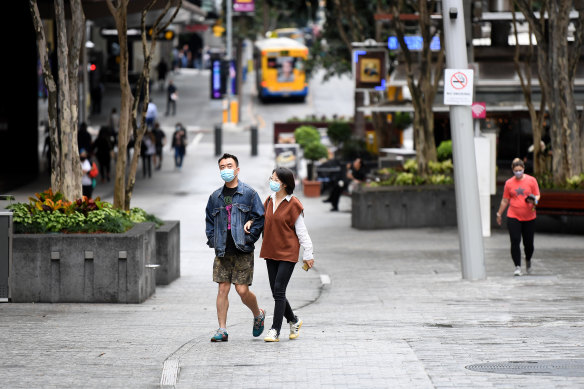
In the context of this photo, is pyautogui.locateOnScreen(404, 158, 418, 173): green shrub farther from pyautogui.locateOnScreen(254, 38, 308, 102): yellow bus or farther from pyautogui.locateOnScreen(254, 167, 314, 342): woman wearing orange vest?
pyautogui.locateOnScreen(254, 38, 308, 102): yellow bus

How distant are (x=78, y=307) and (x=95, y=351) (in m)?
3.08

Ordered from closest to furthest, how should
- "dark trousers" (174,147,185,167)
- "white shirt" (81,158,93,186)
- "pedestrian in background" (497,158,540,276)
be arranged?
"pedestrian in background" (497,158,540,276), "white shirt" (81,158,93,186), "dark trousers" (174,147,185,167)

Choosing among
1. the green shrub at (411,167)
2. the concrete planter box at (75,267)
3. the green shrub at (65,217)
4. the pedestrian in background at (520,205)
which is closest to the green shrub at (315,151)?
the green shrub at (411,167)

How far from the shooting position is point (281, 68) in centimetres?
6531

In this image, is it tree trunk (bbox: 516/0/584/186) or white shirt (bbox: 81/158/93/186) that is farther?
white shirt (bbox: 81/158/93/186)

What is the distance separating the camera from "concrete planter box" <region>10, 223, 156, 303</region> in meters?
13.4

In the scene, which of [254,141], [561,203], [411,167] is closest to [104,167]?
[254,141]

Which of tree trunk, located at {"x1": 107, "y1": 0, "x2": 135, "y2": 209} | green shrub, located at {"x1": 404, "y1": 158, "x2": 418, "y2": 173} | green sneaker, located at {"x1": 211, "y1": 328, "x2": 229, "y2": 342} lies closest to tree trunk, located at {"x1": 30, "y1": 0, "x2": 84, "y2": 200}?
tree trunk, located at {"x1": 107, "y1": 0, "x2": 135, "y2": 209}

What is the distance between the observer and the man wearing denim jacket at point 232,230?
1030 cm

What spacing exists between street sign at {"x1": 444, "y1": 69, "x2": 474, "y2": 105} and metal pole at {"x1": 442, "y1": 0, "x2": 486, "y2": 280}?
110 mm

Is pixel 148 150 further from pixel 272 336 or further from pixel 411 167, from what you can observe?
pixel 272 336

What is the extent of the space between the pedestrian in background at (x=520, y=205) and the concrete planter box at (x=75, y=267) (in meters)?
5.35

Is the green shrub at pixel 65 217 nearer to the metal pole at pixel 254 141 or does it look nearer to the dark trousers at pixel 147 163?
the dark trousers at pixel 147 163

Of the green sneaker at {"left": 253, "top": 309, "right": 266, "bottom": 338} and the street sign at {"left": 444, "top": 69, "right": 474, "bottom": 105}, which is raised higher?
the street sign at {"left": 444, "top": 69, "right": 474, "bottom": 105}
